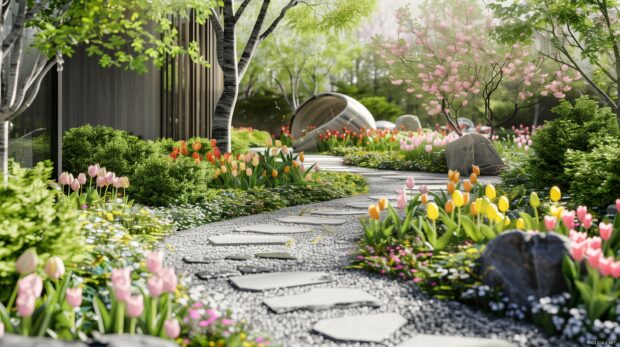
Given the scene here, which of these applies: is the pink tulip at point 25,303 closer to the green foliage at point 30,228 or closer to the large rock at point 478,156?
the green foliage at point 30,228

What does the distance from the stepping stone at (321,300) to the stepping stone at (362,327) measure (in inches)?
7.7

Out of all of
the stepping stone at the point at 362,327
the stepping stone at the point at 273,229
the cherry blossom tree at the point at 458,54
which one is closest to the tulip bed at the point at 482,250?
the stepping stone at the point at 362,327

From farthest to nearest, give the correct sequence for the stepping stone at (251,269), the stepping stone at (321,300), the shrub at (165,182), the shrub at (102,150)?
the shrub at (102,150) → the shrub at (165,182) → the stepping stone at (251,269) → the stepping stone at (321,300)

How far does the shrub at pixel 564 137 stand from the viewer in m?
6.80

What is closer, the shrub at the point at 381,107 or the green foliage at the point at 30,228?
the green foliage at the point at 30,228

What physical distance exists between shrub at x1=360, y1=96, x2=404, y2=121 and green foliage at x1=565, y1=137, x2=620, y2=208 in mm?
26783

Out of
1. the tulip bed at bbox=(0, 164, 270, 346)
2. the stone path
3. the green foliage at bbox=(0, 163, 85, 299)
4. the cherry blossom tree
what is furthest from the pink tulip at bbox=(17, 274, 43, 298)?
the cherry blossom tree

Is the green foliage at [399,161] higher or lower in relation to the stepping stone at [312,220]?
higher

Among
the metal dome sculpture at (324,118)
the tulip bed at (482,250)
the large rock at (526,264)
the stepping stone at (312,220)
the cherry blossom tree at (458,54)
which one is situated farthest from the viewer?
the metal dome sculpture at (324,118)

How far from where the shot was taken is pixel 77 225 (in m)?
3.32

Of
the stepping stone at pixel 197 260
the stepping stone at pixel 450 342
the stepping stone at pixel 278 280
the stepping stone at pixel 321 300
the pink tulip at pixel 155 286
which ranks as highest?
the pink tulip at pixel 155 286

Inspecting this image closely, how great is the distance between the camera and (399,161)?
12.2 m

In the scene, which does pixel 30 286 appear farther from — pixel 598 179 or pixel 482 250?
pixel 598 179

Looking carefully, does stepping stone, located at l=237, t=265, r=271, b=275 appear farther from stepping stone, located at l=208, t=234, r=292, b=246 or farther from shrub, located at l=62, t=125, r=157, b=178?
shrub, located at l=62, t=125, r=157, b=178
